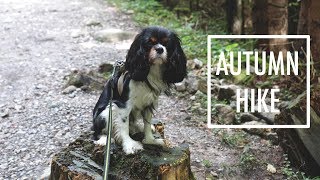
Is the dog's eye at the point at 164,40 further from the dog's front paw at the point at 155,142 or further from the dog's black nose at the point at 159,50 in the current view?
the dog's front paw at the point at 155,142

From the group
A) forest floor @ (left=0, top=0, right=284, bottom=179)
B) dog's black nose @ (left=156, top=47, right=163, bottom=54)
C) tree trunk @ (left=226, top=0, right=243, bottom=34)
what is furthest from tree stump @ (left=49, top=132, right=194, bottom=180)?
tree trunk @ (left=226, top=0, right=243, bottom=34)

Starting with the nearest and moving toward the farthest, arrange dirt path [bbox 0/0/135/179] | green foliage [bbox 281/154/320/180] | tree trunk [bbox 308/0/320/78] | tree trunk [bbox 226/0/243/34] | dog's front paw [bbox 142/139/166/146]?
1. dog's front paw [bbox 142/139/166/146]
2. green foliage [bbox 281/154/320/180]
3. dirt path [bbox 0/0/135/179]
4. tree trunk [bbox 308/0/320/78]
5. tree trunk [bbox 226/0/243/34]

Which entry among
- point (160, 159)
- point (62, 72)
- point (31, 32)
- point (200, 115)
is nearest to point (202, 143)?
point (200, 115)

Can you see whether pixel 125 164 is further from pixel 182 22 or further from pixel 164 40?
pixel 182 22

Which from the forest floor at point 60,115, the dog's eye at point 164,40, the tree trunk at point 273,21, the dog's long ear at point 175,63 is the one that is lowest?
the forest floor at point 60,115

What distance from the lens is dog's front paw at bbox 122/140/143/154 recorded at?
3.50 meters

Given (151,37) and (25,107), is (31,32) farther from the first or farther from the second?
(151,37)

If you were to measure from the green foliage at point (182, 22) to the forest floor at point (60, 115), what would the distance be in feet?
3.51

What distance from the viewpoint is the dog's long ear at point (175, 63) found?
3.34 m

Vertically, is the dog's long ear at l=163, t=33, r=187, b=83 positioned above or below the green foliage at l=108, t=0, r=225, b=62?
below

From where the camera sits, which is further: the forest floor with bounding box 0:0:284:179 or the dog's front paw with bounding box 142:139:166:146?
the forest floor with bounding box 0:0:284:179

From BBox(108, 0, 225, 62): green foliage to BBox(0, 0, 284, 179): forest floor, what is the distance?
107cm

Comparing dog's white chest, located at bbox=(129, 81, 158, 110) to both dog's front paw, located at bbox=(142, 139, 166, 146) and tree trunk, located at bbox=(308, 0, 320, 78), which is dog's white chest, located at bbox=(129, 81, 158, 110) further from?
tree trunk, located at bbox=(308, 0, 320, 78)

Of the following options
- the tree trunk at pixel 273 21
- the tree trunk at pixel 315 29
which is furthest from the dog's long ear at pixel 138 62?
the tree trunk at pixel 273 21
